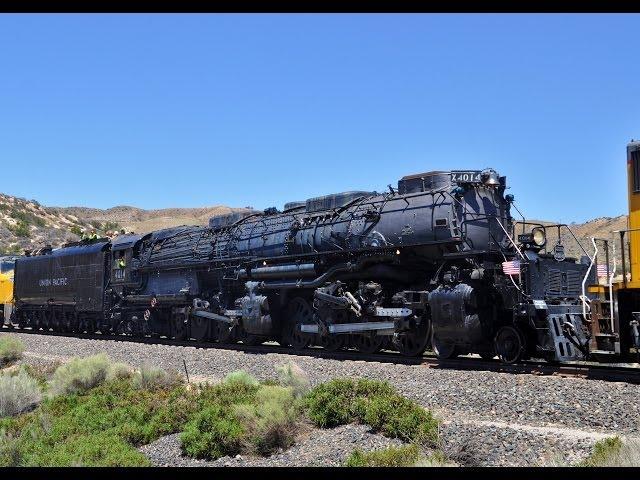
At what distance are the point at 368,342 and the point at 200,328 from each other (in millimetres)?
8619

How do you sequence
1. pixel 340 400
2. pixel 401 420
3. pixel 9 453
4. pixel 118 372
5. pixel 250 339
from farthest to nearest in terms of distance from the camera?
pixel 250 339 < pixel 118 372 < pixel 340 400 < pixel 9 453 < pixel 401 420

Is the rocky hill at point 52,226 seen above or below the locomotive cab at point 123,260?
above

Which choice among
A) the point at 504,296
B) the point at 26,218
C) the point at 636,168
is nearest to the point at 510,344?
the point at 504,296

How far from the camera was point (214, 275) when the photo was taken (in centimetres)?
2462

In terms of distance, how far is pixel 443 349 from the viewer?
16500 millimetres

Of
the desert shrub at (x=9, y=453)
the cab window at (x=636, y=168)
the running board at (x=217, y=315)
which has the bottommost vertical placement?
the desert shrub at (x=9, y=453)

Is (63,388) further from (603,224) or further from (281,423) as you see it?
(603,224)

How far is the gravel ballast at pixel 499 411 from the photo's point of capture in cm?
821

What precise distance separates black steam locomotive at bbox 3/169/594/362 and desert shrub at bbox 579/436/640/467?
6.50 metres

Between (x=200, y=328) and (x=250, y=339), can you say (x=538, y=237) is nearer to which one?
(x=250, y=339)

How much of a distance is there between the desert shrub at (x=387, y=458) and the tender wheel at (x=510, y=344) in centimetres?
764

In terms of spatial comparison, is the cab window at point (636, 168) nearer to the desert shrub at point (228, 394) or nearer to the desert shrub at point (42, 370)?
the desert shrub at point (228, 394)

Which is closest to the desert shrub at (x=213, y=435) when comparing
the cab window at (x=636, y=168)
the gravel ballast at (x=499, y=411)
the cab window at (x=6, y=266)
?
the gravel ballast at (x=499, y=411)

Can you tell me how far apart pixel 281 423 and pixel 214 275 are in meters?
15.2
